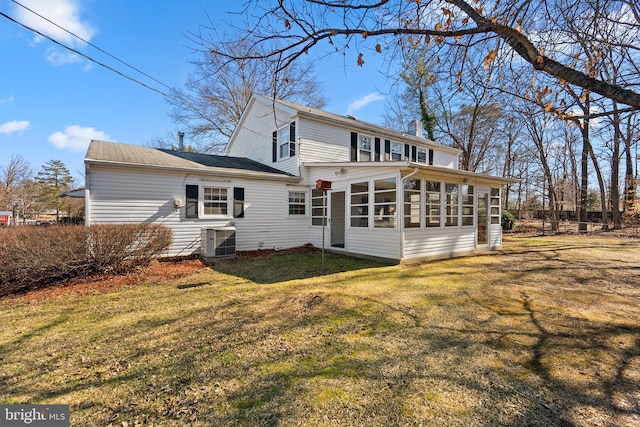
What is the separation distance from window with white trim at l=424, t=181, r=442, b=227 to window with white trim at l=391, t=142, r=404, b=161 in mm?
5415

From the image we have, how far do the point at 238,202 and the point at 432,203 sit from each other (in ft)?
21.4

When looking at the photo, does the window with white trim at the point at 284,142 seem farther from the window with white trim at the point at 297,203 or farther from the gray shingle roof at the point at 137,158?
the window with white trim at the point at 297,203

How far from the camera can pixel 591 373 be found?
2701mm

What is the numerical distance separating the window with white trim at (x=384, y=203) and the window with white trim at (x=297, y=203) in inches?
148

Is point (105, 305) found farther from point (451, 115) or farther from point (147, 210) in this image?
point (451, 115)

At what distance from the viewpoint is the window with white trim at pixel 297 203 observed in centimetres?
1130

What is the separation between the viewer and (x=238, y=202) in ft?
32.6

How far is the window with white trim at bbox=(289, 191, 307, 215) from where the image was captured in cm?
1130

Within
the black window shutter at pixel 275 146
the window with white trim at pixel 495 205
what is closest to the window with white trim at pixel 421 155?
the window with white trim at pixel 495 205

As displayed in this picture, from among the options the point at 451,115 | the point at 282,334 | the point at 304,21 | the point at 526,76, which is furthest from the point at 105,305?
the point at 451,115

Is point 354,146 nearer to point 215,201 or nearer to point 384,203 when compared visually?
point 384,203

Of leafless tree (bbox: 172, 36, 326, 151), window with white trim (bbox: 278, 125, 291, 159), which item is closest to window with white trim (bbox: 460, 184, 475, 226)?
window with white trim (bbox: 278, 125, 291, 159)

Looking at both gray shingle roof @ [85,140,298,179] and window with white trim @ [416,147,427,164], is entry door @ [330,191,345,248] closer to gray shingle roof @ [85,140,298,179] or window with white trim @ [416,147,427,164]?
gray shingle roof @ [85,140,298,179]

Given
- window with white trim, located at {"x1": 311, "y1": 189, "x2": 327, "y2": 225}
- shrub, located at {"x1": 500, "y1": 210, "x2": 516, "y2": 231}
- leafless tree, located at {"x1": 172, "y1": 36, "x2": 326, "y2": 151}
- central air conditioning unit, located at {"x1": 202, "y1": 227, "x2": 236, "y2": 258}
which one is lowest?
central air conditioning unit, located at {"x1": 202, "y1": 227, "x2": 236, "y2": 258}
